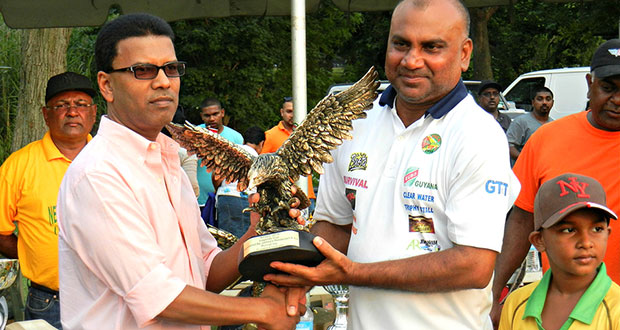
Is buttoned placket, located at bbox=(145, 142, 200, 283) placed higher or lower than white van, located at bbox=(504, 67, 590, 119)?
lower

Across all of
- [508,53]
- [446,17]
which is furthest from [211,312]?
[508,53]

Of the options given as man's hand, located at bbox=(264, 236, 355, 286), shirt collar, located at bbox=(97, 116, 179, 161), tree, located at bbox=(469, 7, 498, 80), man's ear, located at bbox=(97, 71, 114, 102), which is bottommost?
man's hand, located at bbox=(264, 236, 355, 286)

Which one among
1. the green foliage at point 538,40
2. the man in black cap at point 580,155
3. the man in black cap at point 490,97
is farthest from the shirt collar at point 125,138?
the green foliage at point 538,40

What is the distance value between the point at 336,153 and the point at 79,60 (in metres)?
11.0

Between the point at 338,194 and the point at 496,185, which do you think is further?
the point at 338,194

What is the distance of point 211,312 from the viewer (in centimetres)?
238

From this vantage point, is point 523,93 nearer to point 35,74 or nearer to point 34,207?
point 35,74

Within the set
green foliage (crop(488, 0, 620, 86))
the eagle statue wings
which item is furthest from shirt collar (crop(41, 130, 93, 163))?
green foliage (crop(488, 0, 620, 86))

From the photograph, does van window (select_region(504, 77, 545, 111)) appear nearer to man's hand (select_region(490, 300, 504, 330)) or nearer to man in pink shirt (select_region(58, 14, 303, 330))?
man's hand (select_region(490, 300, 504, 330))

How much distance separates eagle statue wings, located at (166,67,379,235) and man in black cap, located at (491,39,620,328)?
1.07 meters

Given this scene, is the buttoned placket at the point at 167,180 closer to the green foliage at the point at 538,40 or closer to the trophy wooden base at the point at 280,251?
the trophy wooden base at the point at 280,251

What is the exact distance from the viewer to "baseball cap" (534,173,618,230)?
2793 mm

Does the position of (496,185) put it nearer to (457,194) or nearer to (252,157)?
(457,194)

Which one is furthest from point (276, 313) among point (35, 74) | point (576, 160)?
point (35, 74)
